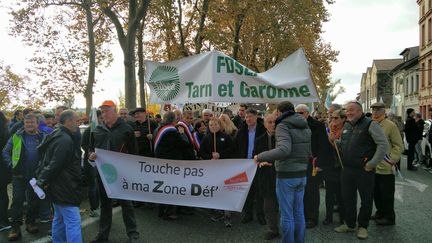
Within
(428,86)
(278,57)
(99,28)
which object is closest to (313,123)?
(99,28)

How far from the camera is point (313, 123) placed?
6.55m

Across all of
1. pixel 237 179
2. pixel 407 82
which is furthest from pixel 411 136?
pixel 407 82

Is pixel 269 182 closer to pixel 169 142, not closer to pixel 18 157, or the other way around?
pixel 169 142

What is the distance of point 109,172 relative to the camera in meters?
5.78

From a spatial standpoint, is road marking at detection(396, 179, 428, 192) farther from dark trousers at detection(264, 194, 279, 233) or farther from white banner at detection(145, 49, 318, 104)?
dark trousers at detection(264, 194, 279, 233)

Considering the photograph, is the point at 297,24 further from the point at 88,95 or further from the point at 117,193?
the point at 117,193

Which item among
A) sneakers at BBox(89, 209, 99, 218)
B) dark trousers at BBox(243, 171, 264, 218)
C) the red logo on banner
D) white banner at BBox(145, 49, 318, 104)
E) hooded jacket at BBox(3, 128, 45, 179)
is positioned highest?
white banner at BBox(145, 49, 318, 104)

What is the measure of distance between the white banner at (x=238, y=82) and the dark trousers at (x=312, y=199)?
1.36 metres

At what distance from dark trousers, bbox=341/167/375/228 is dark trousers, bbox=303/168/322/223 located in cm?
57

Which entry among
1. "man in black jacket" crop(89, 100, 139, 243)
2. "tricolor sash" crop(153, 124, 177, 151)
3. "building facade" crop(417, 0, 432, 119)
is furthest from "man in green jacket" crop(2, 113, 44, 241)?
"building facade" crop(417, 0, 432, 119)

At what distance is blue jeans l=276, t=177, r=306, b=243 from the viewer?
478 cm

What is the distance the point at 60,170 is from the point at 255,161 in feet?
7.72

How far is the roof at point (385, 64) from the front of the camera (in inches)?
2761

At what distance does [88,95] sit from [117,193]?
16687mm
